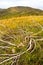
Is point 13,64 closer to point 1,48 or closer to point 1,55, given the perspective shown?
point 1,55

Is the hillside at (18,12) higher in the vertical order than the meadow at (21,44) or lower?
higher

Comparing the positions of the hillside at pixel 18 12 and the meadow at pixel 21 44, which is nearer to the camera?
the meadow at pixel 21 44

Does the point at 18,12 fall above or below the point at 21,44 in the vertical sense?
above

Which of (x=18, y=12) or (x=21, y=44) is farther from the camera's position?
(x=18, y=12)

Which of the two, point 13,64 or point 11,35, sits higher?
point 11,35

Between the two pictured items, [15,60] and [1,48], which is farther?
[1,48]

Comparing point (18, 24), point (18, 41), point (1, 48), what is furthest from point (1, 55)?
point (18, 24)

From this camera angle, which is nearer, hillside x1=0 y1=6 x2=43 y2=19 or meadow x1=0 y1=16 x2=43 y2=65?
meadow x1=0 y1=16 x2=43 y2=65

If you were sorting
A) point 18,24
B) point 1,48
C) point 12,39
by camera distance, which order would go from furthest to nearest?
point 18,24 < point 12,39 < point 1,48

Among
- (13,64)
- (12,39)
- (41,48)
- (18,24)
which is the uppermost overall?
(18,24)

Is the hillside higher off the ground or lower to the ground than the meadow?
higher

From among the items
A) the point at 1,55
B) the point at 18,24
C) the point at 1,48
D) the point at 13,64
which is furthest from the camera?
the point at 18,24

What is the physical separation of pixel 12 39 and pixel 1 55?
1153 mm

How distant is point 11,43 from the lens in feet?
20.8
